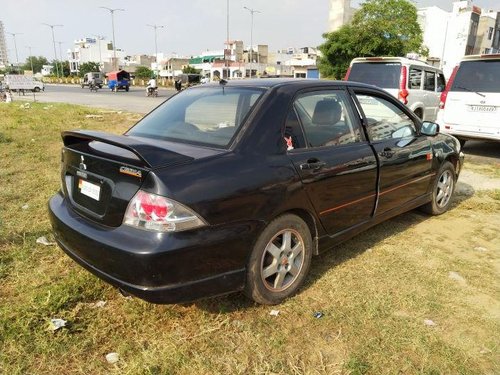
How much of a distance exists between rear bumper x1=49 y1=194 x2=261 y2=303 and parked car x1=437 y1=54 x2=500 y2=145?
23.6 feet

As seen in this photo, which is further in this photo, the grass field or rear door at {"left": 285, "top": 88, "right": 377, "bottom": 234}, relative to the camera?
rear door at {"left": 285, "top": 88, "right": 377, "bottom": 234}

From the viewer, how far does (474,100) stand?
821 cm

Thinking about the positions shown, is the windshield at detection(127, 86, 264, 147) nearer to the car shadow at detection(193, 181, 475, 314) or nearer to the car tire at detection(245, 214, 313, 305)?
the car tire at detection(245, 214, 313, 305)

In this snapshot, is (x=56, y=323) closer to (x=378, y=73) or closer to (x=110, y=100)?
(x=378, y=73)

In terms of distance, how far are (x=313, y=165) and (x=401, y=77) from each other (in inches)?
282

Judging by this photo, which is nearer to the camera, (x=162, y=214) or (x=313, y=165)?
(x=162, y=214)

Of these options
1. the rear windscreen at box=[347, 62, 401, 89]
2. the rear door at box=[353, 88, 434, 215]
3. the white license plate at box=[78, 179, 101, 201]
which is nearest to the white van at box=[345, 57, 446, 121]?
the rear windscreen at box=[347, 62, 401, 89]

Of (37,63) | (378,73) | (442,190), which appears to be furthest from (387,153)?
(37,63)

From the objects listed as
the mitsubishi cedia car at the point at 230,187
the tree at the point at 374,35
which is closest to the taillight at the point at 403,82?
the mitsubishi cedia car at the point at 230,187

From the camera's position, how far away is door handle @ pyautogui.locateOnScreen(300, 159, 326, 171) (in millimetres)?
3075

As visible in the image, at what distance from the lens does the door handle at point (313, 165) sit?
3.08 meters

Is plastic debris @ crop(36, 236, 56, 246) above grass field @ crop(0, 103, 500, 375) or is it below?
above

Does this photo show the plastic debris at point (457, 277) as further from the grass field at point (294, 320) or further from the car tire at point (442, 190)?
the car tire at point (442, 190)

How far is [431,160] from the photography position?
4.64 meters
